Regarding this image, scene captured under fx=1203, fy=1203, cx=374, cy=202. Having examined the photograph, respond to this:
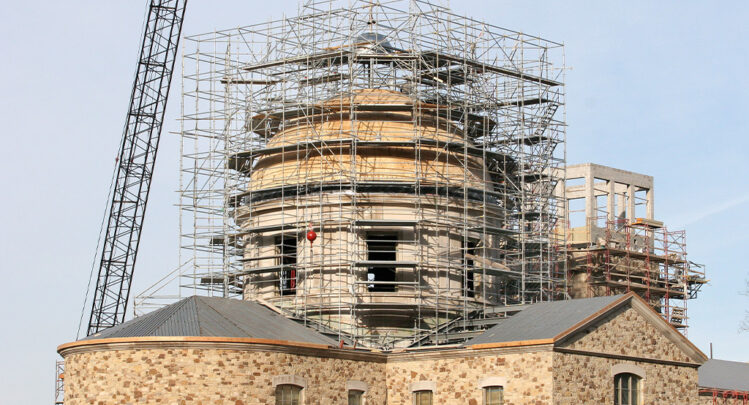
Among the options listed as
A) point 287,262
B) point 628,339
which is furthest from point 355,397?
point 628,339

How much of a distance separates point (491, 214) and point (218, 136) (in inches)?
517

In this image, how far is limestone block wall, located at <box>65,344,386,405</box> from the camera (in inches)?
1598

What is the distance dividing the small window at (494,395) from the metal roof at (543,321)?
1813mm

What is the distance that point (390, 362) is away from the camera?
45.6 m

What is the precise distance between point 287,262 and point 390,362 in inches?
342

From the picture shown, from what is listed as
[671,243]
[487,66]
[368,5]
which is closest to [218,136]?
[368,5]

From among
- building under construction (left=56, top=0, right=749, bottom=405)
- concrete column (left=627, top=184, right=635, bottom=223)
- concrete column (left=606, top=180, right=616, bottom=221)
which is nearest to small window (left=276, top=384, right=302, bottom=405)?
building under construction (left=56, top=0, right=749, bottom=405)

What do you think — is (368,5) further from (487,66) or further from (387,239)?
(387,239)

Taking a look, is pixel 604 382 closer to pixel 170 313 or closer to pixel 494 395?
pixel 494 395

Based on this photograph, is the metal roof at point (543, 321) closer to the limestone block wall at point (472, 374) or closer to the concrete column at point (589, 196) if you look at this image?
the limestone block wall at point (472, 374)

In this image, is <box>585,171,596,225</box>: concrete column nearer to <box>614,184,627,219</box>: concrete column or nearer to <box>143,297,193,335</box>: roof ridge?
<box>614,184,627,219</box>: concrete column

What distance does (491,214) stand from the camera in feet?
171

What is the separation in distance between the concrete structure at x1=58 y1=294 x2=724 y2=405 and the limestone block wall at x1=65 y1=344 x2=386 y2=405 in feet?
0.11

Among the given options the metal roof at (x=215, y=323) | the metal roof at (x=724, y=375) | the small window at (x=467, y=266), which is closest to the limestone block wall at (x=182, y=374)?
the metal roof at (x=215, y=323)
